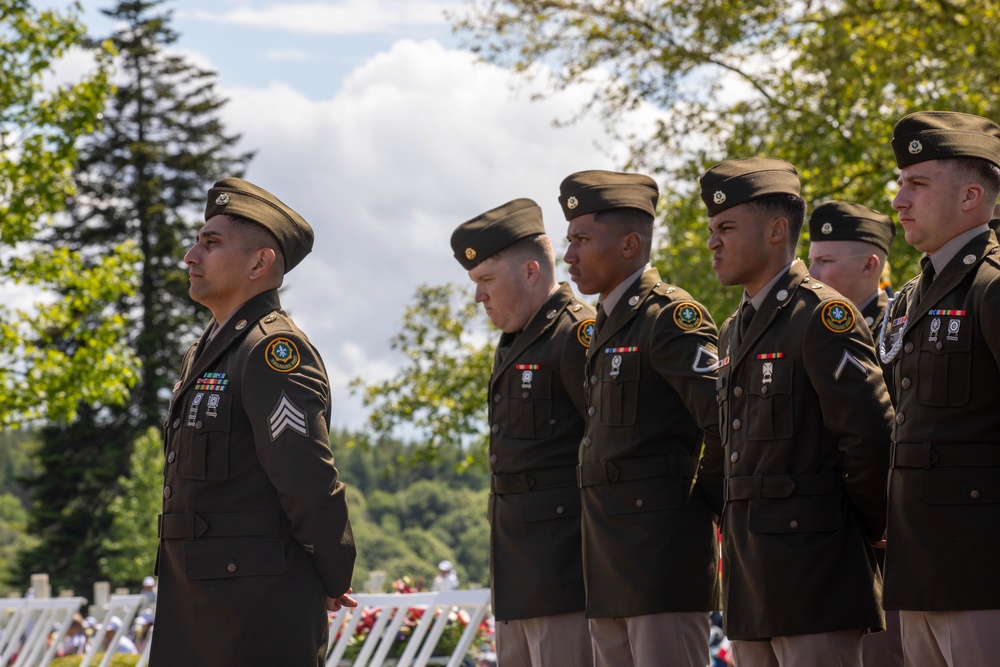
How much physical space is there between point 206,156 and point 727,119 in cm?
3690

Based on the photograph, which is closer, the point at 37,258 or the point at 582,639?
the point at 582,639

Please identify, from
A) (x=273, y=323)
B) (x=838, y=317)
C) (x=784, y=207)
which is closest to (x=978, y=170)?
(x=838, y=317)

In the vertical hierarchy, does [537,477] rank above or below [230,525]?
above

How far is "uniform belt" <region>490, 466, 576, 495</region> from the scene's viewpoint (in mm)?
6125

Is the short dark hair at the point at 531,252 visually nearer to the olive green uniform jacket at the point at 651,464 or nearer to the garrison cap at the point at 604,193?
the garrison cap at the point at 604,193

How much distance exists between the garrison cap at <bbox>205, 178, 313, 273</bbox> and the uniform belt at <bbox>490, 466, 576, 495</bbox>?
1.50m

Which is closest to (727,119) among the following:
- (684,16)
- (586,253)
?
(684,16)

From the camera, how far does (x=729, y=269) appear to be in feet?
17.1

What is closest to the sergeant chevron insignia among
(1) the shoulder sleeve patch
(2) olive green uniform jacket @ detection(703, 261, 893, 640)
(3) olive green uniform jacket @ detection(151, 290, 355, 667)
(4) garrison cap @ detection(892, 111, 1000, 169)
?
(3) olive green uniform jacket @ detection(151, 290, 355, 667)

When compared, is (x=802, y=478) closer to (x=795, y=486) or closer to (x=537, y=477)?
(x=795, y=486)

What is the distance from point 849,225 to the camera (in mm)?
7289

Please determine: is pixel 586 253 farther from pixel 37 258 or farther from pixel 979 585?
pixel 37 258

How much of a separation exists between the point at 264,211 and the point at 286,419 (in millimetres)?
931

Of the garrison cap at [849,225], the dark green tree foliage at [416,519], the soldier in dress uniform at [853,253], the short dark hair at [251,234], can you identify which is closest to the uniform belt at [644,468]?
the short dark hair at [251,234]
